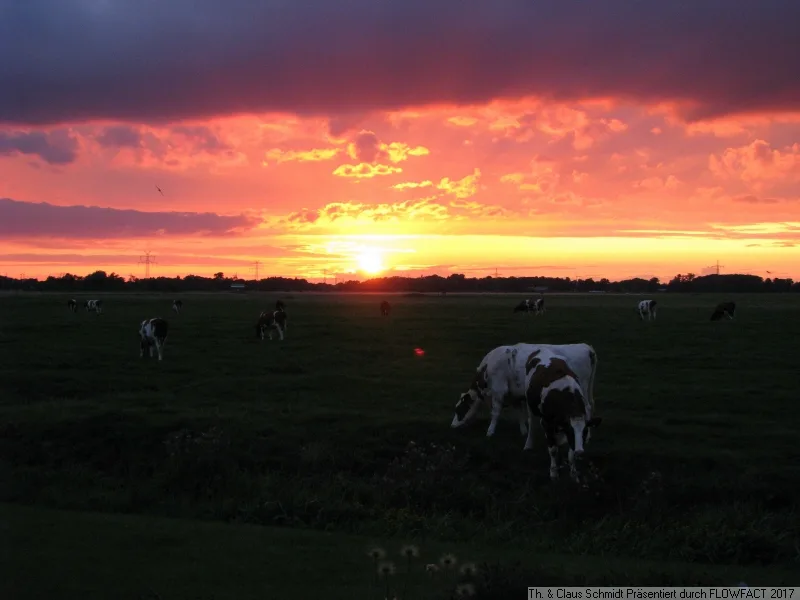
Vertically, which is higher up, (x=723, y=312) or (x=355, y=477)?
(x=723, y=312)

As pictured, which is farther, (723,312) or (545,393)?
(723,312)

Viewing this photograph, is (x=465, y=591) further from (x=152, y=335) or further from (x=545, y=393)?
(x=152, y=335)

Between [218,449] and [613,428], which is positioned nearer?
[218,449]

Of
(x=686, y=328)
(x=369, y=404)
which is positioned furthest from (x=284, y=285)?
(x=369, y=404)

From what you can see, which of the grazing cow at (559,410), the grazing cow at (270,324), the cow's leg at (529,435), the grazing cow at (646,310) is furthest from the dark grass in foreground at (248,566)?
the grazing cow at (646,310)

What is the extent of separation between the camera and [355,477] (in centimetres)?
1623

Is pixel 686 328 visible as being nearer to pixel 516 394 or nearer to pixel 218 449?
pixel 516 394

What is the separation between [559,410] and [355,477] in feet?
14.6

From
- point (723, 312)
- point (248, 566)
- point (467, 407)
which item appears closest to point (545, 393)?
point (467, 407)

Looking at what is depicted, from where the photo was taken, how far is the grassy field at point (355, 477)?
10.2 m

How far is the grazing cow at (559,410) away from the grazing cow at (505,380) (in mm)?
1302

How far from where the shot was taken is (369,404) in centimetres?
2108

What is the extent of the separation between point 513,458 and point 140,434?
8878mm

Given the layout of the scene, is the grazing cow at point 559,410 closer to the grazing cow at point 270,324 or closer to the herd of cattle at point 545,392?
the herd of cattle at point 545,392
